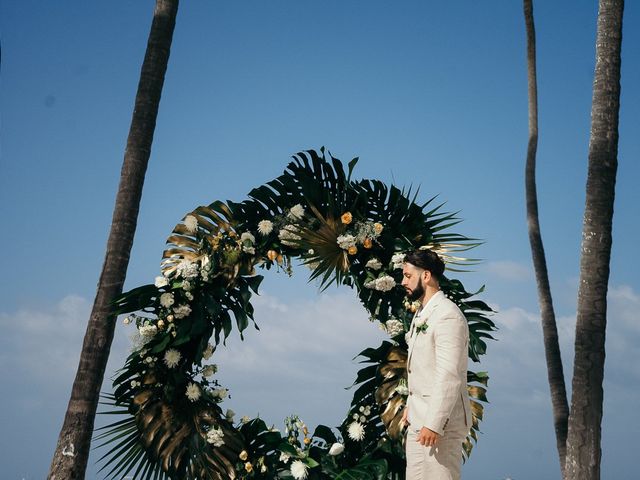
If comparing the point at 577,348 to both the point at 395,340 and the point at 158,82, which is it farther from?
the point at 158,82

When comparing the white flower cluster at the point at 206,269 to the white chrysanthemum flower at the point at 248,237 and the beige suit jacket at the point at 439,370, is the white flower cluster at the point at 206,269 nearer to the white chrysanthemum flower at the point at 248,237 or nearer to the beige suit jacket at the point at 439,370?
the white chrysanthemum flower at the point at 248,237

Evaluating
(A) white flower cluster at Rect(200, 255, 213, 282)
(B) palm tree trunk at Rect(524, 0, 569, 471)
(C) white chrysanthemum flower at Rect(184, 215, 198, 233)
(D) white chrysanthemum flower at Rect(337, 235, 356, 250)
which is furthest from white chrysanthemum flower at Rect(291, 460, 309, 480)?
(B) palm tree trunk at Rect(524, 0, 569, 471)

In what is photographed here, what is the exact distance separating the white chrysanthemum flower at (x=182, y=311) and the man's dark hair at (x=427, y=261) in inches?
129

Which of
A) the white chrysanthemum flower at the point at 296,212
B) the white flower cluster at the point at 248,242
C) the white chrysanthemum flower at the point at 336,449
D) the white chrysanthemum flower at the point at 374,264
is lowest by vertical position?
the white chrysanthemum flower at the point at 336,449

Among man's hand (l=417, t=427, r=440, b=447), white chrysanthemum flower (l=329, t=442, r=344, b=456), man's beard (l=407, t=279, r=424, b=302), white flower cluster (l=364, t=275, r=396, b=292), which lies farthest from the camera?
white flower cluster (l=364, t=275, r=396, b=292)

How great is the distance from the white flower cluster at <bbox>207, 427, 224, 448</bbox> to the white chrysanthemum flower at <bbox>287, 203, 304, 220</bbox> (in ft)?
8.19

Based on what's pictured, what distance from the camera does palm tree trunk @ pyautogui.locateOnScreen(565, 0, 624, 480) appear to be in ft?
31.6

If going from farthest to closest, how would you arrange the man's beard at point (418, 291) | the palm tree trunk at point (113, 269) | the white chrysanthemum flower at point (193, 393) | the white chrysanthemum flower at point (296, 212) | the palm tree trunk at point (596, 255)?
the palm tree trunk at point (596, 255) < the white chrysanthemum flower at point (296, 212) < the palm tree trunk at point (113, 269) < the white chrysanthemum flower at point (193, 393) < the man's beard at point (418, 291)

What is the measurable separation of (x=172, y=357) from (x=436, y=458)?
11.8ft

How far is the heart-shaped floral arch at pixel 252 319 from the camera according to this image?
8.00 metres

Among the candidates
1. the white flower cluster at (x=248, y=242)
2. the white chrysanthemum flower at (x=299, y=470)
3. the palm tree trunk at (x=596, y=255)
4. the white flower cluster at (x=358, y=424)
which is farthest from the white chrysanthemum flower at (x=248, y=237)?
the palm tree trunk at (x=596, y=255)

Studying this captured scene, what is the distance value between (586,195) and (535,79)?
22.4 ft

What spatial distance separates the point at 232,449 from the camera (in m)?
8.09

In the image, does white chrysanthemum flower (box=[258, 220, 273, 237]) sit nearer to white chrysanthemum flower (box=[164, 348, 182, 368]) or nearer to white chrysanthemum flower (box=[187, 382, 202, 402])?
white chrysanthemum flower (box=[164, 348, 182, 368])
